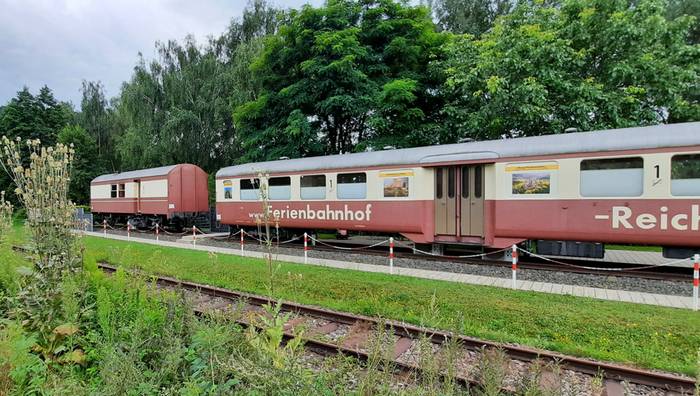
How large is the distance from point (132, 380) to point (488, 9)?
2632cm

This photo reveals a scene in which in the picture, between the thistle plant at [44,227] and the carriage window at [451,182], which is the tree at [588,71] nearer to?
the carriage window at [451,182]

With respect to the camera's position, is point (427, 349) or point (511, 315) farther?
point (511, 315)

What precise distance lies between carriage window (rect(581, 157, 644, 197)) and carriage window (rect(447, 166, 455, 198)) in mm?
3263

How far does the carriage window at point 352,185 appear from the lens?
13016mm

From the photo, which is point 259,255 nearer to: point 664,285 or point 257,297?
point 257,297

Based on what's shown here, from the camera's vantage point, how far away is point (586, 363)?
4402 mm

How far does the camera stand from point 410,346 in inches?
200

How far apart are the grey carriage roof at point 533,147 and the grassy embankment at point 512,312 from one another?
297cm

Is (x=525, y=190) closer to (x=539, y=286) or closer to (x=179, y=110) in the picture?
(x=539, y=286)

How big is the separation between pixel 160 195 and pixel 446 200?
16.5 m

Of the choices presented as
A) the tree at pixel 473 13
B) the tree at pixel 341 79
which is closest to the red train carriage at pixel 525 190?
the tree at pixel 341 79

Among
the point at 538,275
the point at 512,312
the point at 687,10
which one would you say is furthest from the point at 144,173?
the point at 687,10

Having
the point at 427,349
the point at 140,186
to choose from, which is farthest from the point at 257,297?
the point at 140,186

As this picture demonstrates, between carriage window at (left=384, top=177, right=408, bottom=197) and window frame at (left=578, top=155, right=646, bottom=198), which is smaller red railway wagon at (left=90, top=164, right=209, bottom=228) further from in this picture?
window frame at (left=578, top=155, right=646, bottom=198)
